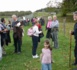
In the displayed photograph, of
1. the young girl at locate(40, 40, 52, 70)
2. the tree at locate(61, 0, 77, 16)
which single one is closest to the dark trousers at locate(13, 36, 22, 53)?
the young girl at locate(40, 40, 52, 70)

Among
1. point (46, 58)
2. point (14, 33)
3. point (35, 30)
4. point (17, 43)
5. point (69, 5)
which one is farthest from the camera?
point (69, 5)

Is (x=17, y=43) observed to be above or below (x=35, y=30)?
below

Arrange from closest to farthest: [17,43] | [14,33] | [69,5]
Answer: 1. [14,33]
2. [17,43]
3. [69,5]

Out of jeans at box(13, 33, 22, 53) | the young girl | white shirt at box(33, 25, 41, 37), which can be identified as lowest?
jeans at box(13, 33, 22, 53)

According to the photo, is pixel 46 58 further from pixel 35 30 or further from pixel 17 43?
pixel 17 43

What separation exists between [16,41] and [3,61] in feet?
7.27

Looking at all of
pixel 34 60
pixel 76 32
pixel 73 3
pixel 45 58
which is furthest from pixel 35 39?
pixel 73 3

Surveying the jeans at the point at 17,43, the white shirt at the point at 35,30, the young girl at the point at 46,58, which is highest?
the white shirt at the point at 35,30

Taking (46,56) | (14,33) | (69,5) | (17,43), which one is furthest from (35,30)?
(69,5)

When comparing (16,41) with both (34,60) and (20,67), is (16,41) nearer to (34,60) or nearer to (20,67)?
(34,60)

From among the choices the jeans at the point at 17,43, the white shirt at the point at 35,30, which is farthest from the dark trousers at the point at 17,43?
the white shirt at the point at 35,30

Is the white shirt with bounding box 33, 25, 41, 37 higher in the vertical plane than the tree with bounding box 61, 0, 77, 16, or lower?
higher

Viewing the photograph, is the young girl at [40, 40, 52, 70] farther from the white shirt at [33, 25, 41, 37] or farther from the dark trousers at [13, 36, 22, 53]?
the dark trousers at [13, 36, 22, 53]

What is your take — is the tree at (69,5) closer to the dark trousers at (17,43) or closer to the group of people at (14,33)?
the dark trousers at (17,43)
